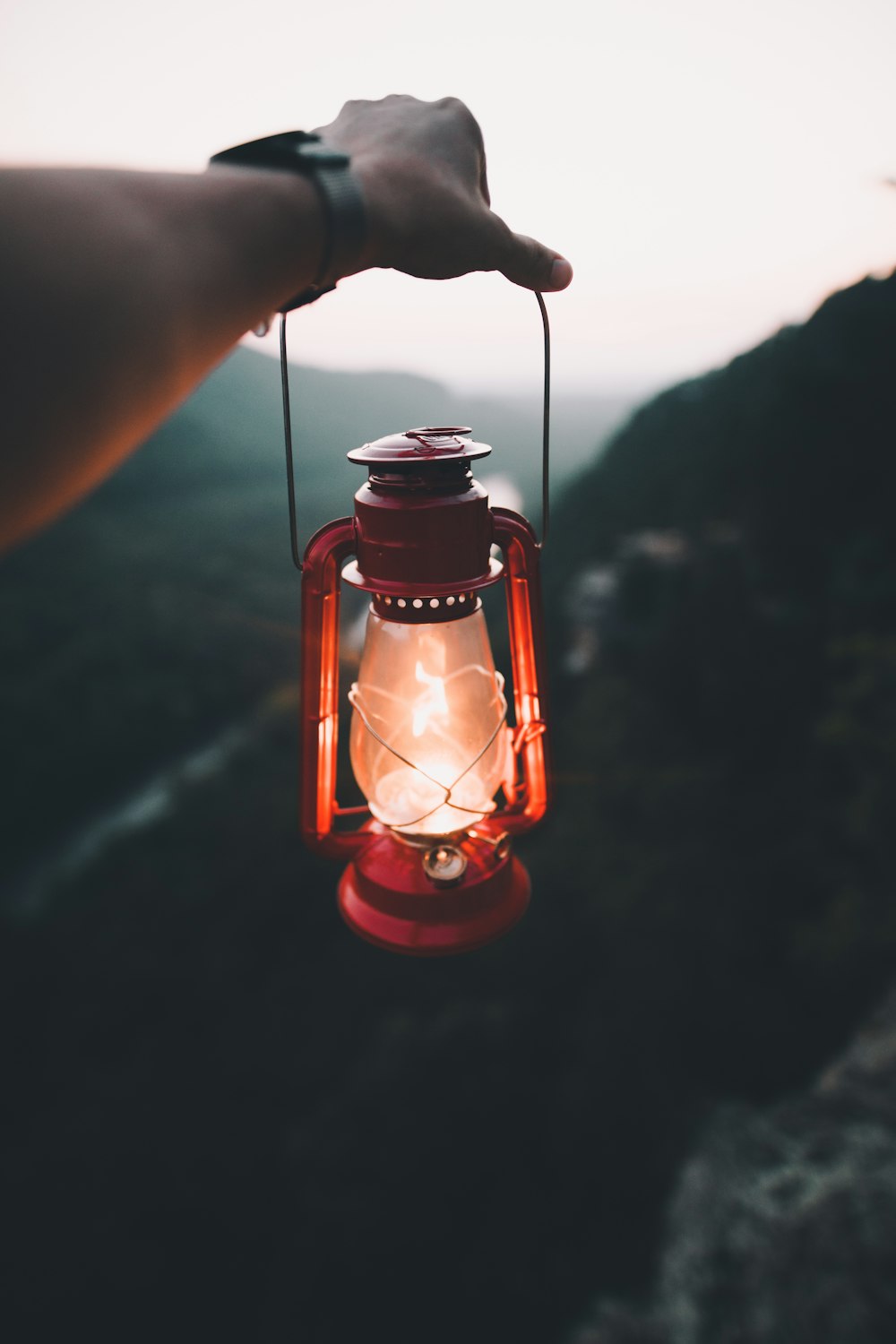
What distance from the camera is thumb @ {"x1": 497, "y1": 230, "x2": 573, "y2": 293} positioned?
3.05 ft

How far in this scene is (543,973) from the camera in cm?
702

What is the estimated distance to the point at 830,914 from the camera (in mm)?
6473

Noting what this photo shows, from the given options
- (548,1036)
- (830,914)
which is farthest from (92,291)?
(830,914)

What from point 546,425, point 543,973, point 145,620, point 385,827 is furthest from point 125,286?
point 145,620

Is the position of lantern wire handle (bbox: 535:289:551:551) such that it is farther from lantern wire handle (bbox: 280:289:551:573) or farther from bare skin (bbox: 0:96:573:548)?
bare skin (bbox: 0:96:573:548)

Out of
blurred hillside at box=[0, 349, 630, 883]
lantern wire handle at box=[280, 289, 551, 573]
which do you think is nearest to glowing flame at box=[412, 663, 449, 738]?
lantern wire handle at box=[280, 289, 551, 573]

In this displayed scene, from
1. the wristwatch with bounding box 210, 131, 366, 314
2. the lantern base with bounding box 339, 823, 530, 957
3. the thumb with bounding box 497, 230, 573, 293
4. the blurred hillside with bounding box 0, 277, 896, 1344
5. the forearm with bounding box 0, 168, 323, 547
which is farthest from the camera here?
the blurred hillside with bounding box 0, 277, 896, 1344

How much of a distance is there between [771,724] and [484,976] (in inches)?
208

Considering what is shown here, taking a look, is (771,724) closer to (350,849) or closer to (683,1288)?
(683,1288)

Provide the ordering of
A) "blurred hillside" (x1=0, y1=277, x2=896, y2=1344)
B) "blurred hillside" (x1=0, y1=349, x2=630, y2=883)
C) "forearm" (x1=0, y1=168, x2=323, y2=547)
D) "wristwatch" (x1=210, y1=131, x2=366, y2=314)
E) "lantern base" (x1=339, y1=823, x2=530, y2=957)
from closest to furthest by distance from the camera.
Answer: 1. "forearm" (x1=0, y1=168, x2=323, y2=547)
2. "wristwatch" (x1=210, y1=131, x2=366, y2=314)
3. "lantern base" (x1=339, y1=823, x2=530, y2=957)
4. "blurred hillside" (x1=0, y1=277, x2=896, y2=1344)
5. "blurred hillside" (x1=0, y1=349, x2=630, y2=883)

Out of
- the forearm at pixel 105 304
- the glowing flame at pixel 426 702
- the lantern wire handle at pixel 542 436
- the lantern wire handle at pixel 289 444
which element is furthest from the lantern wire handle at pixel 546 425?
the forearm at pixel 105 304

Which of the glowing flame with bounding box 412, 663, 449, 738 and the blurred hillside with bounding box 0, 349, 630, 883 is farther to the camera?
the blurred hillside with bounding box 0, 349, 630, 883

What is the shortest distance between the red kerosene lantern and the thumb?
23cm

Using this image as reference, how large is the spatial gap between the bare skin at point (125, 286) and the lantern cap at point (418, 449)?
0.24 m
